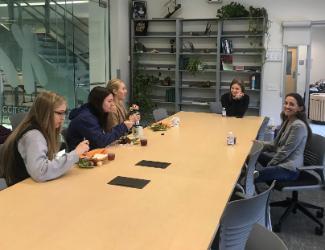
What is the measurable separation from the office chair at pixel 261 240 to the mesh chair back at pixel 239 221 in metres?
0.05

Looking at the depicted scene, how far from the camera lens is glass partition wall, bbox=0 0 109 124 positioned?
5.38 meters

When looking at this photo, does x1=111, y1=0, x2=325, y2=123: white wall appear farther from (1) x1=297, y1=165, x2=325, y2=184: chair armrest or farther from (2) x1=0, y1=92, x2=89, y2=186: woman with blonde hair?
(2) x1=0, y1=92, x2=89, y2=186: woman with blonde hair

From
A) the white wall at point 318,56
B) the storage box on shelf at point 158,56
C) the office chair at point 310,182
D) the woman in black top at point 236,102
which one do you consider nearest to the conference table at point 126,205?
the office chair at point 310,182

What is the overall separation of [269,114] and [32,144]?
6.17 meters

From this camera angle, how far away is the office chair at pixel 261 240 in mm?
1644

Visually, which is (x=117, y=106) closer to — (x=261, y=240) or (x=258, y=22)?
(x=261, y=240)

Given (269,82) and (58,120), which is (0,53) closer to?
(58,120)

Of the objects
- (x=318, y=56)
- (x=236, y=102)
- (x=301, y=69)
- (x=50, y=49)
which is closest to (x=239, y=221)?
(x=236, y=102)

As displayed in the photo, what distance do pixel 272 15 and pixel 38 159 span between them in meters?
6.21

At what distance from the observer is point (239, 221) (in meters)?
1.74

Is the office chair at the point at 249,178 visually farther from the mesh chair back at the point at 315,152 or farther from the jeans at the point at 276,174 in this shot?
the mesh chair back at the point at 315,152

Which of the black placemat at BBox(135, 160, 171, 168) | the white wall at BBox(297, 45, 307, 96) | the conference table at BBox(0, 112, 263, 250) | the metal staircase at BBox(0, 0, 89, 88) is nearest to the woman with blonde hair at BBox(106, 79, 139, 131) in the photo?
the conference table at BBox(0, 112, 263, 250)

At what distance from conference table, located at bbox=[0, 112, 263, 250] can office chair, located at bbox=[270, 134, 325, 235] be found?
0.63 m

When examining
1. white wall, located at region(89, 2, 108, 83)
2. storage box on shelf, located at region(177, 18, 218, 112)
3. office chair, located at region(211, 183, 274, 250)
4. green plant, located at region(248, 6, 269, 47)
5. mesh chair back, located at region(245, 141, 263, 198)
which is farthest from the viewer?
storage box on shelf, located at region(177, 18, 218, 112)
